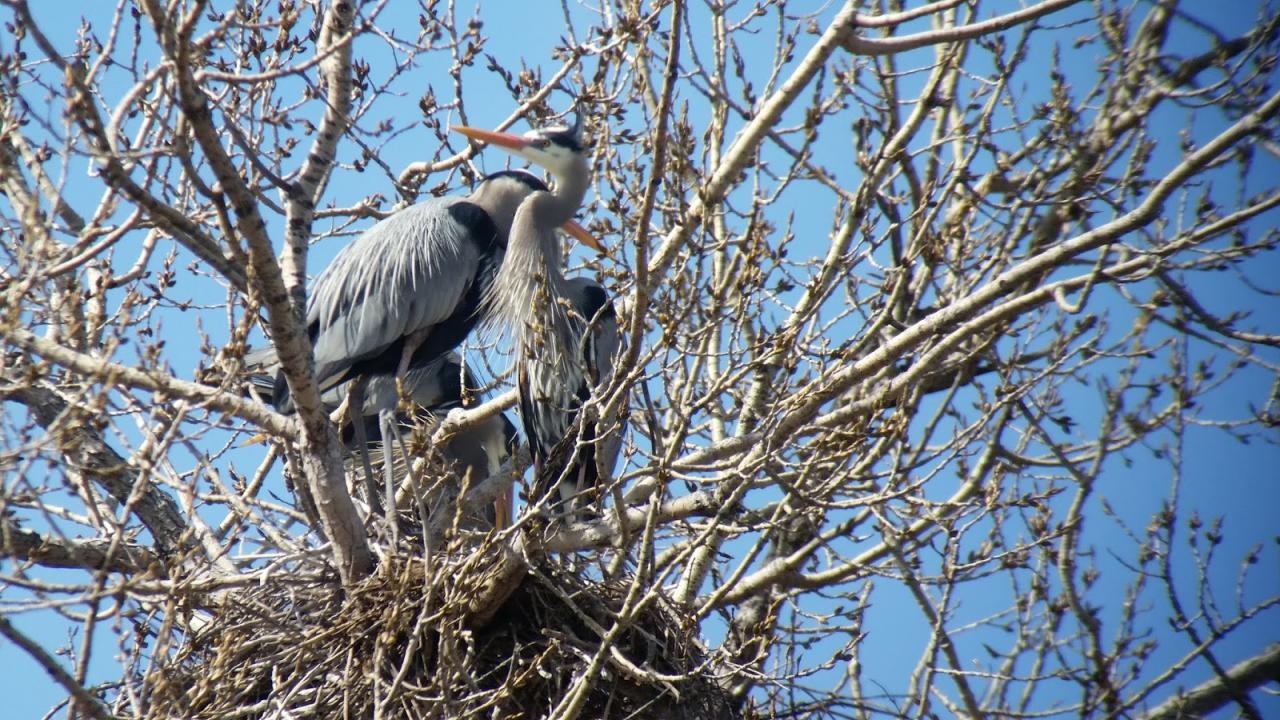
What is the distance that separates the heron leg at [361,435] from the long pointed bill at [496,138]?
3.69 ft

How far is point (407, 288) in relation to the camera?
17.4ft

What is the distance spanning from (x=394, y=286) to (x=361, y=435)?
0.95m

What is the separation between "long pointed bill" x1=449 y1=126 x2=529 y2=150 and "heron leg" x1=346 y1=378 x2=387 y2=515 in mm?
1124

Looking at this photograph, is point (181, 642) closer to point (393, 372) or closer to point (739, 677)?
point (739, 677)

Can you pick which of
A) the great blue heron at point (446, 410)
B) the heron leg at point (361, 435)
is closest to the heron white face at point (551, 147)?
the great blue heron at point (446, 410)

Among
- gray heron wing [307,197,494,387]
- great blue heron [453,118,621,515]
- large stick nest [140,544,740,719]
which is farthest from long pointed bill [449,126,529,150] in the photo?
large stick nest [140,544,740,719]

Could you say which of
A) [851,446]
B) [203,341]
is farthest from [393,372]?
[851,446]

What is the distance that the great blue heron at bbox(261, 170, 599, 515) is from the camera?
17.3 feet

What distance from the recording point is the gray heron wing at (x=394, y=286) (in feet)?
17.3

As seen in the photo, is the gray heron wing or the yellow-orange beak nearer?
the yellow-orange beak

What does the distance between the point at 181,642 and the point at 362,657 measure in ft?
1.84

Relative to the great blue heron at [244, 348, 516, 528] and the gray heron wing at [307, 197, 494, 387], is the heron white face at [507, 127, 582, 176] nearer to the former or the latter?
the gray heron wing at [307, 197, 494, 387]

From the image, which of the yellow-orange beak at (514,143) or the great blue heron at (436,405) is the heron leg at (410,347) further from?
the yellow-orange beak at (514,143)

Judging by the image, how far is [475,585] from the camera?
11.1 ft
